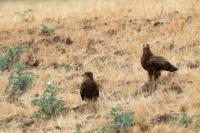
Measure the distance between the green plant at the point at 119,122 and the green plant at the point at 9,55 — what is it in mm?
5918

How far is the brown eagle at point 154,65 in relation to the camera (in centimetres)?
1279

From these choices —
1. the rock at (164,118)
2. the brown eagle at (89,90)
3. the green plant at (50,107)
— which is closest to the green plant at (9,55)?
the green plant at (50,107)

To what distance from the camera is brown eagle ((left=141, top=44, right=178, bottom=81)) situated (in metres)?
12.8

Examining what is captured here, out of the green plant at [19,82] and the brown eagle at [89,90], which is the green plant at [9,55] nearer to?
the green plant at [19,82]

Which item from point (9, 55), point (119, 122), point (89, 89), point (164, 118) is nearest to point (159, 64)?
point (89, 89)

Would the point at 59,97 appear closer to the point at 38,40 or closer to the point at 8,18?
the point at 38,40

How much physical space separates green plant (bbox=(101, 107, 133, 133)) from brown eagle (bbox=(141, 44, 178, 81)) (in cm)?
202

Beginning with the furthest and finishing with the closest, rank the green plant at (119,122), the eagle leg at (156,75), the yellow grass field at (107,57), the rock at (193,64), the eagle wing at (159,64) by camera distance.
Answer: the rock at (193,64), the eagle leg at (156,75), the eagle wing at (159,64), the yellow grass field at (107,57), the green plant at (119,122)

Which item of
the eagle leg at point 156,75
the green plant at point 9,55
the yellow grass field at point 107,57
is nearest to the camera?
the yellow grass field at point 107,57

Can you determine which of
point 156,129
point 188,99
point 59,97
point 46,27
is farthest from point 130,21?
point 156,129

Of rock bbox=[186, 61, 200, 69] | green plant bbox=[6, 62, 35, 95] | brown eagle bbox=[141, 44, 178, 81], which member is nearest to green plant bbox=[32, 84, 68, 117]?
brown eagle bbox=[141, 44, 178, 81]

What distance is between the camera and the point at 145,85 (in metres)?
12.9

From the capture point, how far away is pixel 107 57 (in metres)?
15.7

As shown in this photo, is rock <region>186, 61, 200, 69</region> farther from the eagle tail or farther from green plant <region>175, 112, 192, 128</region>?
green plant <region>175, 112, 192, 128</region>
